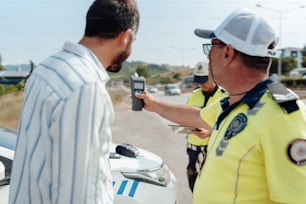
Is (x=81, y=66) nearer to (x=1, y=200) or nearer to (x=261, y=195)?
(x=261, y=195)

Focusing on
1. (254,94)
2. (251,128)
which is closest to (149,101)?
(254,94)

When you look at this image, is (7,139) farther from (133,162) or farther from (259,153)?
(259,153)

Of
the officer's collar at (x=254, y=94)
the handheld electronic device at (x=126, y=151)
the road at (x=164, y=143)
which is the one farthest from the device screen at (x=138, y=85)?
the road at (x=164, y=143)

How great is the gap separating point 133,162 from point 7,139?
101cm

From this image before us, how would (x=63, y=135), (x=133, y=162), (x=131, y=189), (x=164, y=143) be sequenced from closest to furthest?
(x=63, y=135), (x=131, y=189), (x=133, y=162), (x=164, y=143)

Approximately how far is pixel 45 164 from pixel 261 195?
0.82 m

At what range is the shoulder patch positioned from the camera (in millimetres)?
1567

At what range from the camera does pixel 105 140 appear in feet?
4.75

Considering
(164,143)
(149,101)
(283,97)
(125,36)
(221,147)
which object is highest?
(125,36)

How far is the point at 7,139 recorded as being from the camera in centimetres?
330

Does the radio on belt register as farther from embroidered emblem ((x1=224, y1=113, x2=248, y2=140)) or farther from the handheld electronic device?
embroidered emblem ((x1=224, y1=113, x2=248, y2=140))

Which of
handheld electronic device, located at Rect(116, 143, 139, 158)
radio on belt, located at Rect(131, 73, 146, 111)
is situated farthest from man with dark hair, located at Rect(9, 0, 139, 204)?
handheld electronic device, located at Rect(116, 143, 139, 158)

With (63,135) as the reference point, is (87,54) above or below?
above

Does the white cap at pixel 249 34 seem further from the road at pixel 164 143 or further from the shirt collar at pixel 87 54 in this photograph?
the road at pixel 164 143
